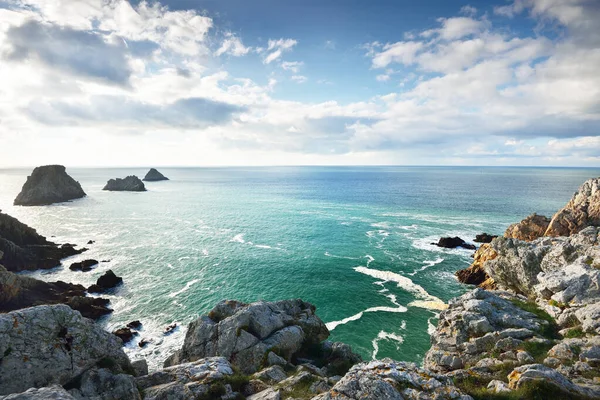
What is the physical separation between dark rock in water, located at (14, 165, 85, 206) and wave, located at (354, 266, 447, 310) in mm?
167710

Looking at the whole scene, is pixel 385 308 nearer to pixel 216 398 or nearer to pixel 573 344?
pixel 573 344

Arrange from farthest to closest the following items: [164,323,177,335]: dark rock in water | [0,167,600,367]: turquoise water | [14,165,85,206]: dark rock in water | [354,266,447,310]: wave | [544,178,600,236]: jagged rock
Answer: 1. [14,165,85,206]: dark rock in water
2. [544,178,600,236]: jagged rock
3. [354,266,447,310]: wave
4. [0,167,600,367]: turquoise water
5. [164,323,177,335]: dark rock in water

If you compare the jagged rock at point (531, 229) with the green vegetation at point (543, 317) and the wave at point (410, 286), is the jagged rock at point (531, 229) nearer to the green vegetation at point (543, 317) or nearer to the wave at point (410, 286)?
the wave at point (410, 286)

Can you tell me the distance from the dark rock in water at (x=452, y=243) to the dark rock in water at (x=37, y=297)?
76309mm

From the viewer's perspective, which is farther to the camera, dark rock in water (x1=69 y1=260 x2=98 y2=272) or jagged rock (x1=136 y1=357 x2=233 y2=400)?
dark rock in water (x1=69 y1=260 x2=98 y2=272)

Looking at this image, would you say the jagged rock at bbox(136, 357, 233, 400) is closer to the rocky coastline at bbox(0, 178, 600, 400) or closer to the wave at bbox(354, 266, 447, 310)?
the rocky coastline at bbox(0, 178, 600, 400)

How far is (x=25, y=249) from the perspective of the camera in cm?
6794

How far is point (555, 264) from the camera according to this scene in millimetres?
34188

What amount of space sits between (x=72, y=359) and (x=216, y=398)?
964 centimetres

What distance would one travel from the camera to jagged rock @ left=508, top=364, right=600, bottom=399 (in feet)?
46.7

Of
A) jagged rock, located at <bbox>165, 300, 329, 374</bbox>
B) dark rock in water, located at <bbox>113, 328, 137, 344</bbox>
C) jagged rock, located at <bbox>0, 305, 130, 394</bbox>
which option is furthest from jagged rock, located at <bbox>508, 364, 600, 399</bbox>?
dark rock in water, located at <bbox>113, 328, 137, 344</bbox>

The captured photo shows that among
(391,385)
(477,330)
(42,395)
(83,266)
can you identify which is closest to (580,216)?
(477,330)

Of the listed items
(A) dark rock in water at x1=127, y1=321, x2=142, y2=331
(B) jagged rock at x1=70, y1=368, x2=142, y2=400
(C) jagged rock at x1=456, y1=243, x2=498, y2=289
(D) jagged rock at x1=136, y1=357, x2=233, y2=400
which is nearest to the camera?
(B) jagged rock at x1=70, y1=368, x2=142, y2=400

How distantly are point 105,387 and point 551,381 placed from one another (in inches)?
983
